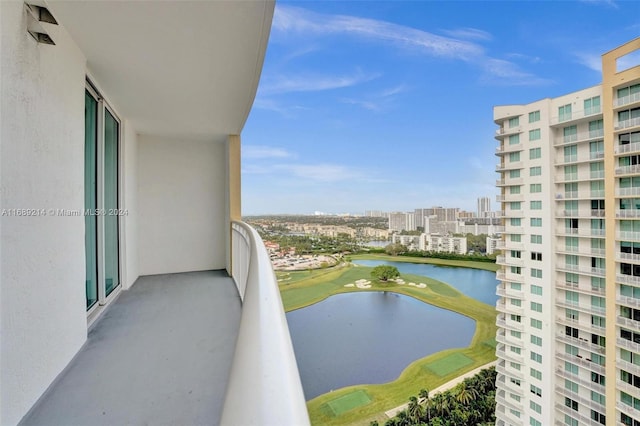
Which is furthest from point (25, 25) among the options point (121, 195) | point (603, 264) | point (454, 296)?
point (454, 296)

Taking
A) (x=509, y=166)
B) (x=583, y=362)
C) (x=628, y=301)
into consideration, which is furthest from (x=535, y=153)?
(x=583, y=362)

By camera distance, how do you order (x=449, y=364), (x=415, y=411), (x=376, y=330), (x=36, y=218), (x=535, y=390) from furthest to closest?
1. (x=376, y=330)
2. (x=449, y=364)
3. (x=415, y=411)
4. (x=535, y=390)
5. (x=36, y=218)

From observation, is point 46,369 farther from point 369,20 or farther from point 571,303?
point 369,20

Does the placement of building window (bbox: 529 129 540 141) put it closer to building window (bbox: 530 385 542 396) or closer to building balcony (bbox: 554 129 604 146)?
building balcony (bbox: 554 129 604 146)

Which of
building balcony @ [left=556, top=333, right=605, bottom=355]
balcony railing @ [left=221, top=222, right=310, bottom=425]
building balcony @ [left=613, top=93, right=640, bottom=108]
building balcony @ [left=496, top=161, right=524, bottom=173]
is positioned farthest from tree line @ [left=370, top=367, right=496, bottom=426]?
balcony railing @ [left=221, top=222, right=310, bottom=425]

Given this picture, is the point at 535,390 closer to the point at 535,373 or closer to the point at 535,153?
the point at 535,373

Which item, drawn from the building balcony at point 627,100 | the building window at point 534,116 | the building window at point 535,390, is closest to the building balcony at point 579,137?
the building balcony at point 627,100
